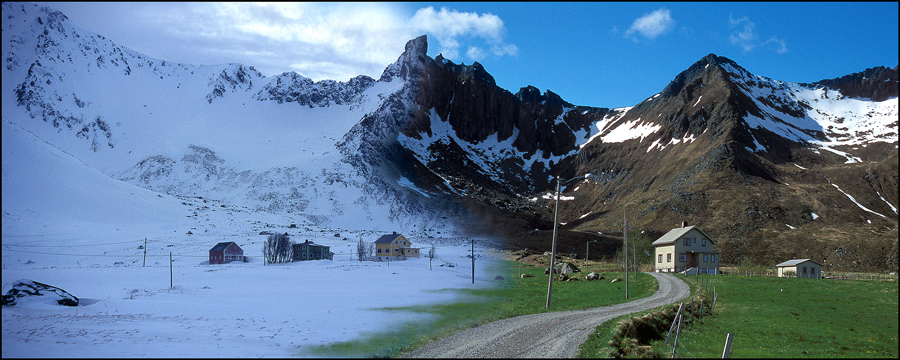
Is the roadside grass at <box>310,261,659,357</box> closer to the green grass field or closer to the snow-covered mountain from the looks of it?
the green grass field

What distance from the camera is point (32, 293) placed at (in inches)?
1313

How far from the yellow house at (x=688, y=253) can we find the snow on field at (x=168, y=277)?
30.0 meters

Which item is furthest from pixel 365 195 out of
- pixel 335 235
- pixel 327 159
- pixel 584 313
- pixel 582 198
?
pixel 584 313

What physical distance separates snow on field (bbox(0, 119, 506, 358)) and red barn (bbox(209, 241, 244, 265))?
184 centimetres

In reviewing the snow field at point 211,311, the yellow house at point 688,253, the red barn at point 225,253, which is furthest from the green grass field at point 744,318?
the red barn at point 225,253

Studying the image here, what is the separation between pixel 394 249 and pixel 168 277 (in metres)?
35.3

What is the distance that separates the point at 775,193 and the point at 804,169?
27.8 meters

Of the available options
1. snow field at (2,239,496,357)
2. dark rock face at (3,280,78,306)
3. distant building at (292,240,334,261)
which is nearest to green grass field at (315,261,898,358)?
snow field at (2,239,496,357)

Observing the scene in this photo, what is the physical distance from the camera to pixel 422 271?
63.3 metres

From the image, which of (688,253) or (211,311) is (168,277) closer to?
(211,311)

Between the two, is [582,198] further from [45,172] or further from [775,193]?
[45,172]

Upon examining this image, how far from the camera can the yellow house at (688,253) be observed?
75.2 metres

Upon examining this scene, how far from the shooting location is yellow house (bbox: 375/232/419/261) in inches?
3369

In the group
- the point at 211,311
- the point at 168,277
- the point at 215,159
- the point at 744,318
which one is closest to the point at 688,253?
the point at 744,318
